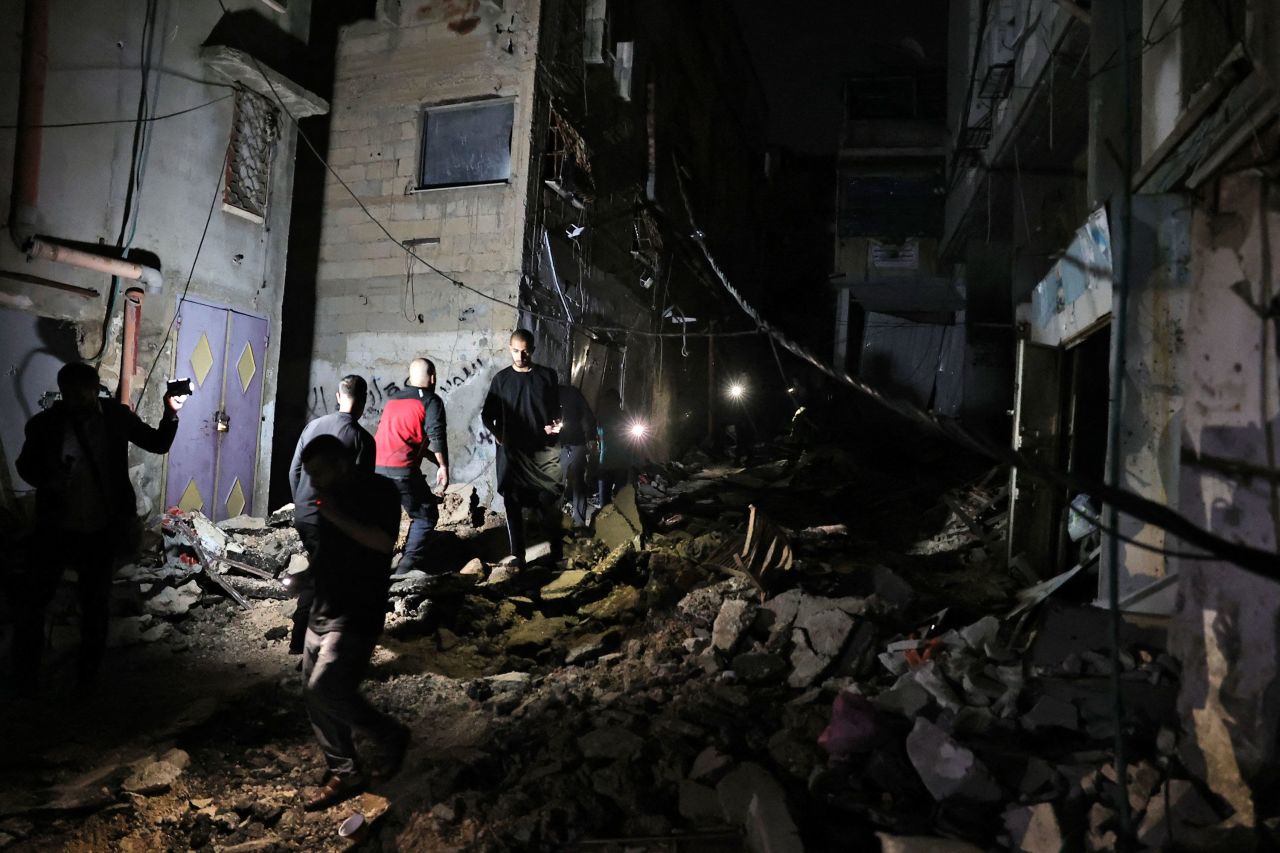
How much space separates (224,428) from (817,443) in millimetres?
13696

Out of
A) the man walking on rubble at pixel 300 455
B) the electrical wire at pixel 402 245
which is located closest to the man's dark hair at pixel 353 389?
the man walking on rubble at pixel 300 455

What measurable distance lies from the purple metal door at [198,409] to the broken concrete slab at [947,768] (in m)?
8.10

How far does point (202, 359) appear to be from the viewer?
842 cm

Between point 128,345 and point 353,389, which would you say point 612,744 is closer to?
point 353,389

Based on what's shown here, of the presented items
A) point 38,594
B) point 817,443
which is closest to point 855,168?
point 817,443

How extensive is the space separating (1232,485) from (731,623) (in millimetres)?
2953

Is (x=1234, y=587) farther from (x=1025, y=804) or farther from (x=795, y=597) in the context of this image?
(x=795, y=597)

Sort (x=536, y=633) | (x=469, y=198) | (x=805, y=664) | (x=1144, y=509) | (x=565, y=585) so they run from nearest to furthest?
(x=1144, y=509) → (x=805, y=664) → (x=536, y=633) → (x=565, y=585) → (x=469, y=198)

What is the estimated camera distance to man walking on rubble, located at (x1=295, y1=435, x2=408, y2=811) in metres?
3.46

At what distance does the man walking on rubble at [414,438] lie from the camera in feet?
21.3

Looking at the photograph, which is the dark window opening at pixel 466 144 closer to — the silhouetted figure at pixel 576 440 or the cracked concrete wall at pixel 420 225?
the cracked concrete wall at pixel 420 225

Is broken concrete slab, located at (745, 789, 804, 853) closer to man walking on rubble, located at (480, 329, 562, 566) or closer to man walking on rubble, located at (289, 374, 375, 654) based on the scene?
man walking on rubble, located at (289, 374, 375, 654)

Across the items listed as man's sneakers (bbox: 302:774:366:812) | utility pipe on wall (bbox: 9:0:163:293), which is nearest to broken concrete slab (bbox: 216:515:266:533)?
utility pipe on wall (bbox: 9:0:163:293)

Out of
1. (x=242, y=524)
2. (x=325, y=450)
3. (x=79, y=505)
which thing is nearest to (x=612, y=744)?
(x=325, y=450)
